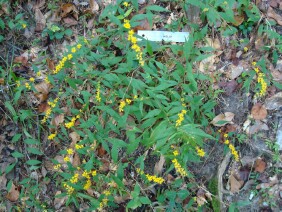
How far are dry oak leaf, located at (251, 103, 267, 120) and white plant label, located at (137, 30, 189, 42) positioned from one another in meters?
0.97

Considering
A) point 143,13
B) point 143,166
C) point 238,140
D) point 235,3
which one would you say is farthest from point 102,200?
point 235,3

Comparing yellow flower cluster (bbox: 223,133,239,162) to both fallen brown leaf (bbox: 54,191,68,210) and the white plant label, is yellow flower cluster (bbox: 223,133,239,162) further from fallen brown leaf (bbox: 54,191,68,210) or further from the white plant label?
fallen brown leaf (bbox: 54,191,68,210)

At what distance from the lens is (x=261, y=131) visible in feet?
12.2

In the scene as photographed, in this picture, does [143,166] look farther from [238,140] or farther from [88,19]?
[88,19]

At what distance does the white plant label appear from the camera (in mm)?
3830

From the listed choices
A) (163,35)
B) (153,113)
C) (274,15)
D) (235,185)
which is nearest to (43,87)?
(153,113)

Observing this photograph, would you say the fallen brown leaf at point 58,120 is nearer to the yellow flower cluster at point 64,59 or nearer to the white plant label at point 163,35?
the yellow flower cluster at point 64,59

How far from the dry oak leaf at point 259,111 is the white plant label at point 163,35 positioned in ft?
3.18

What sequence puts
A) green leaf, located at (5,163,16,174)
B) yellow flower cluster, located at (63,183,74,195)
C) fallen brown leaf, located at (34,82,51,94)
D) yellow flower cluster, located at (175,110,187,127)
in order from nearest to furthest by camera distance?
yellow flower cluster, located at (175,110,187,127) → yellow flower cluster, located at (63,183,74,195) → green leaf, located at (5,163,16,174) → fallen brown leaf, located at (34,82,51,94)

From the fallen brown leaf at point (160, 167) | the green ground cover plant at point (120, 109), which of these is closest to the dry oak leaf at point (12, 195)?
the green ground cover plant at point (120, 109)

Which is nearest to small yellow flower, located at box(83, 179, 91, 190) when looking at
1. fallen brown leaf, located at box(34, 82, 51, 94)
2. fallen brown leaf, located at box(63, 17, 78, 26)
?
fallen brown leaf, located at box(34, 82, 51, 94)

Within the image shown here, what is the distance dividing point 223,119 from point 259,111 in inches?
14.1

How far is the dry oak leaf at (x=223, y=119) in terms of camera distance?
12.0 feet

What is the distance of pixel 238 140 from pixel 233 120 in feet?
0.66
